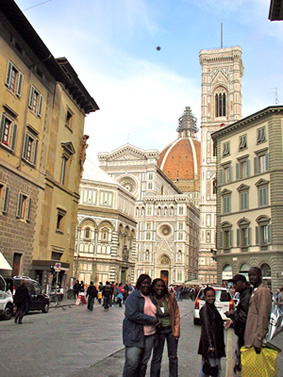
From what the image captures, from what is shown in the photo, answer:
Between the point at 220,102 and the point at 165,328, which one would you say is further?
the point at 220,102

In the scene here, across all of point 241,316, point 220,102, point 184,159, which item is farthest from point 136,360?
point 184,159

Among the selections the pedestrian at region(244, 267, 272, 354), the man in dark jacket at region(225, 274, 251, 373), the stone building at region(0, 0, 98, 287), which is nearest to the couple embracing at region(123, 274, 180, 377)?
the man in dark jacket at region(225, 274, 251, 373)

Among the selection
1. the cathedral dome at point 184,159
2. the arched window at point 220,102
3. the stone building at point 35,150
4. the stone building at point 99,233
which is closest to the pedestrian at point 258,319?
the stone building at point 35,150

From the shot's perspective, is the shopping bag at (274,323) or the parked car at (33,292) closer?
the shopping bag at (274,323)

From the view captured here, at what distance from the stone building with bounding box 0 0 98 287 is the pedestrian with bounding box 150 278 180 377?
52.7ft

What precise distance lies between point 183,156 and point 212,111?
182 ft

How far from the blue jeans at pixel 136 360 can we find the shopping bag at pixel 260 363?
1.30 m

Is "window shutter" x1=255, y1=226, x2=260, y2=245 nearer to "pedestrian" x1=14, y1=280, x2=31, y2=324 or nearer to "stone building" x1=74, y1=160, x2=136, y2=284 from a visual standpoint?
"stone building" x1=74, y1=160, x2=136, y2=284

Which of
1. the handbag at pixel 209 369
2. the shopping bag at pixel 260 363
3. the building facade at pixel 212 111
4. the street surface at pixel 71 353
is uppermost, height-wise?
the building facade at pixel 212 111

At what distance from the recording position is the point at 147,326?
19.2 feet

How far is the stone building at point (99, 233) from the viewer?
53.8 metres

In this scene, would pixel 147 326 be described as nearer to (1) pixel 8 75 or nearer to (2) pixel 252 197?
(1) pixel 8 75

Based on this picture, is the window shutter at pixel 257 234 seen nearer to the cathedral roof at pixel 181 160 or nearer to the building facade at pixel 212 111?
the building facade at pixel 212 111

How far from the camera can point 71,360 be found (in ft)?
28.2
